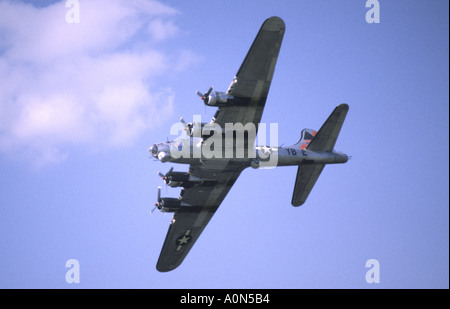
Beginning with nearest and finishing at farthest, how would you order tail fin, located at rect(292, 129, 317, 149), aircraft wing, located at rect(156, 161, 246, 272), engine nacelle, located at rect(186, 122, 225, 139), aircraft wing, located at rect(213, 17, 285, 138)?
aircraft wing, located at rect(213, 17, 285, 138)
engine nacelle, located at rect(186, 122, 225, 139)
aircraft wing, located at rect(156, 161, 246, 272)
tail fin, located at rect(292, 129, 317, 149)

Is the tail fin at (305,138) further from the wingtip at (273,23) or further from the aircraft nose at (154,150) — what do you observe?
the aircraft nose at (154,150)

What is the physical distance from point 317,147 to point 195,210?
34.2 ft

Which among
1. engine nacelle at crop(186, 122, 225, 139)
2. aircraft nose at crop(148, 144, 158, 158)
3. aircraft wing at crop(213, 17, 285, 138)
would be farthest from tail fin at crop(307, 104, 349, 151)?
aircraft nose at crop(148, 144, 158, 158)

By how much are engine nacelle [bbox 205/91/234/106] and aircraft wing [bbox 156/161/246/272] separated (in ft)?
18.1

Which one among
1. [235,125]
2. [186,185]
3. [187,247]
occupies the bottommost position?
[187,247]

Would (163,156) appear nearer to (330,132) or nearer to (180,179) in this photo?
(180,179)

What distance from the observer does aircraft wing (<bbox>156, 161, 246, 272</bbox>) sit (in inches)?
1446

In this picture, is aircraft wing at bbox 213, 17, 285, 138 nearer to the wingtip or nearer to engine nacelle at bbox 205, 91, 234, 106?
the wingtip

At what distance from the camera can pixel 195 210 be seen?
40.1 metres

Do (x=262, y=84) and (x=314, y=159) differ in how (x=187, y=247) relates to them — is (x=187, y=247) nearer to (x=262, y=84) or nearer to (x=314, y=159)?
(x=314, y=159)

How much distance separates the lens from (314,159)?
120ft

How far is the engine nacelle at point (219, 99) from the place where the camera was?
31.3m
